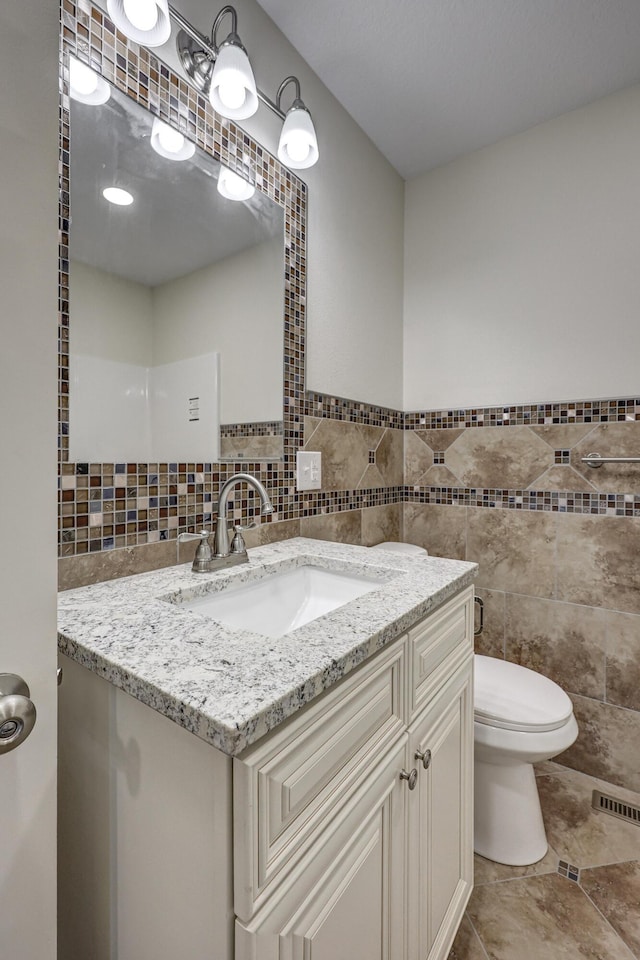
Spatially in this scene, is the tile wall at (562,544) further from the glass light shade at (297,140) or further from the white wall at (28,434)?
the white wall at (28,434)

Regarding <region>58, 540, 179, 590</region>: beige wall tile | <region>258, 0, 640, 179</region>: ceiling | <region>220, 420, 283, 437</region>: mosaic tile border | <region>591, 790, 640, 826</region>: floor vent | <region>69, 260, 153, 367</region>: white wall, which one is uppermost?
<region>258, 0, 640, 179</region>: ceiling

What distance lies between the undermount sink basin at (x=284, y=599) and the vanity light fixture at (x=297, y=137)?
1.24 m

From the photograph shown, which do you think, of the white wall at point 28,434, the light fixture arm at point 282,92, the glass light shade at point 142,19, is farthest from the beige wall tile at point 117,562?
the light fixture arm at point 282,92

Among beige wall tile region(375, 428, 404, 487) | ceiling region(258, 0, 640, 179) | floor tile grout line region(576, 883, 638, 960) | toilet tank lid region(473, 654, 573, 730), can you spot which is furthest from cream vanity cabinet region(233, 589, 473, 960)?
ceiling region(258, 0, 640, 179)

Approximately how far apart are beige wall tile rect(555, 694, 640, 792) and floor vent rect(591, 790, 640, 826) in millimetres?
89

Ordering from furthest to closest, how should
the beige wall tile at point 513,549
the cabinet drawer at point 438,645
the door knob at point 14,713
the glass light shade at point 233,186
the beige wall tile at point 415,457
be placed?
the beige wall tile at point 415,457
the beige wall tile at point 513,549
the glass light shade at point 233,186
the cabinet drawer at point 438,645
the door knob at point 14,713

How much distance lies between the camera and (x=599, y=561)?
1645mm

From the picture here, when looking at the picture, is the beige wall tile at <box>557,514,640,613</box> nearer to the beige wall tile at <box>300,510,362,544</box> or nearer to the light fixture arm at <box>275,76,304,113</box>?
the beige wall tile at <box>300,510,362,544</box>

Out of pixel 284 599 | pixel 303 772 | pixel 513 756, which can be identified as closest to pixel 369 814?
pixel 303 772

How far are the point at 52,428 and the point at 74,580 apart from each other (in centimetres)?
54

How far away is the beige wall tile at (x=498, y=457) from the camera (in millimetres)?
1770

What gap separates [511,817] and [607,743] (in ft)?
1.88

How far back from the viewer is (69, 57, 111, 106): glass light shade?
0.88 meters

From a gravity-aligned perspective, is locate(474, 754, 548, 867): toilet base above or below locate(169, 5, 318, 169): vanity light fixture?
below
